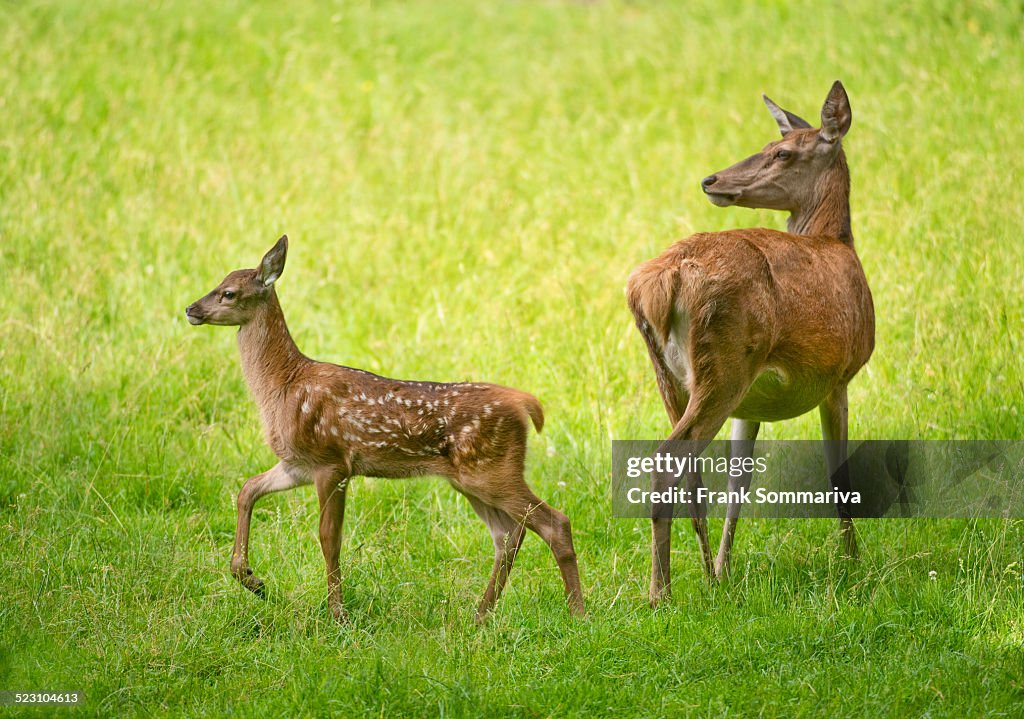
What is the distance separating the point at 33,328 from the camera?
25.1 ft

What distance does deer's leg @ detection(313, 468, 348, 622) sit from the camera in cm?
523

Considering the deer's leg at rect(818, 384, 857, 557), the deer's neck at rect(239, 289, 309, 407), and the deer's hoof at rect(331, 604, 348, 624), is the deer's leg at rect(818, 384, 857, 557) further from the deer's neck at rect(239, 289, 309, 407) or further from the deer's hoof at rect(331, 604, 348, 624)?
the deer's neck at rect(239, 289, 309, 407)

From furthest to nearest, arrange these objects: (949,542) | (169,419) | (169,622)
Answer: (169,419) → (949,542) → (169,622)

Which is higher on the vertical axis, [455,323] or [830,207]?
[830,207]

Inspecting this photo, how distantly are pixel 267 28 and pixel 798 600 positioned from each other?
1030 cm

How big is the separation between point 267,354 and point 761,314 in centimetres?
219

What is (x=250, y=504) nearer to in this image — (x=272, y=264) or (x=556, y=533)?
(x=272, y=264)

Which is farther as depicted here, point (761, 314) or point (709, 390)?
point (761, 314)

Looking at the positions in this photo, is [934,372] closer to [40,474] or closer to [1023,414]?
[1023,414]

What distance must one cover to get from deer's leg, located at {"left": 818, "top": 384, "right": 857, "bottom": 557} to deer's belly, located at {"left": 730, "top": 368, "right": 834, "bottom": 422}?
180mm

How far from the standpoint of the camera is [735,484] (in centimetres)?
609

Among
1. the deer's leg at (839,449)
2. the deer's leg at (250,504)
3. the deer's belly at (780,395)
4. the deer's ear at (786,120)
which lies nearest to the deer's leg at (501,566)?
the deer's leg at (250,504)

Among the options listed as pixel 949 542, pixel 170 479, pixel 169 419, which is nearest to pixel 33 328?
pixel 169 419

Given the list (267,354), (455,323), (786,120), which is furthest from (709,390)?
(455,323)
